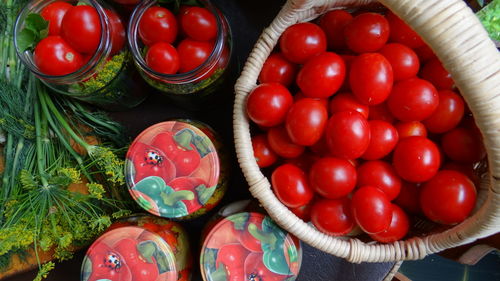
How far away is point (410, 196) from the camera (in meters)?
0.71

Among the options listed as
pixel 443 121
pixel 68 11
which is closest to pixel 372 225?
pixel 443 121

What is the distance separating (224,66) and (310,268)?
540mm

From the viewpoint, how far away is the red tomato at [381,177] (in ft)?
2.21

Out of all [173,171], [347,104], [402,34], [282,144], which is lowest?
[173,171]

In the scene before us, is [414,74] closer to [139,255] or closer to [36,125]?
[139,255]

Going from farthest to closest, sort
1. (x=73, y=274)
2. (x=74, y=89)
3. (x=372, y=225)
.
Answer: (x=73, y=274) < (x=74, y=89) < (x=372, y=225)

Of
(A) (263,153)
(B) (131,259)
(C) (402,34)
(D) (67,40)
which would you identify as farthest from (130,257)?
(C) (402,34)

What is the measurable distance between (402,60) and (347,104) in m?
0.13

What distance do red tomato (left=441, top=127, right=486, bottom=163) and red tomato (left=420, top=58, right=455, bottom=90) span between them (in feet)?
0.28

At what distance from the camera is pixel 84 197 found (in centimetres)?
76

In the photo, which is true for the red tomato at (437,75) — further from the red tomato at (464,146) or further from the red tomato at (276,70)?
the red tomato at (276,70)

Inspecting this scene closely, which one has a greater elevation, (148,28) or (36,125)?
(148,28)

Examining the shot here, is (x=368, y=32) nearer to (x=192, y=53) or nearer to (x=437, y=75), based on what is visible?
(x=437, y=75)

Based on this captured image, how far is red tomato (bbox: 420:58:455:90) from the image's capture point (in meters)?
0.69
